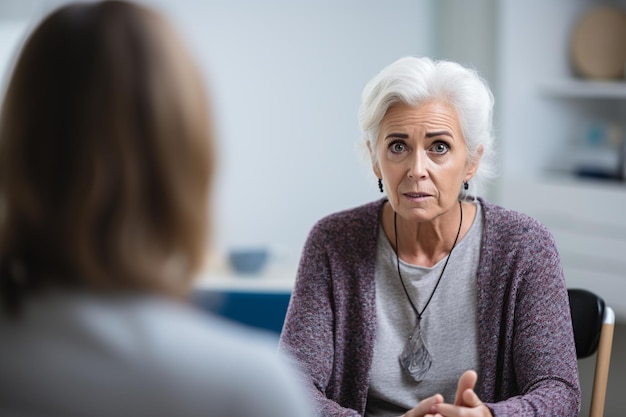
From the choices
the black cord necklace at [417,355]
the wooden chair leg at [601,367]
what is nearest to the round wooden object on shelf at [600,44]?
the wooden chair leg at [601,367]

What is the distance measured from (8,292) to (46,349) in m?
0.08

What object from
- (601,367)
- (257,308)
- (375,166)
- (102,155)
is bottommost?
(257,308)

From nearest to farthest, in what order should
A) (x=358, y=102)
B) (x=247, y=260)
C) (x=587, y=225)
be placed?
(x=247, y=260) < (x=587, y=225) < (x=358, y=102)

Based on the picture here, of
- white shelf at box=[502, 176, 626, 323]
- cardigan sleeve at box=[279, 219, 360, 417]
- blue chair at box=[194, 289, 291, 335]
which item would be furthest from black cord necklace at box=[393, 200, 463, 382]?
white shelf at box=[502, 176, 626, 323]

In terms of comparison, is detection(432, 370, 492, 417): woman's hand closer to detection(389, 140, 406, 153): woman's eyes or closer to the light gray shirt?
detection(389, 140, 406, 153): woman's eyes

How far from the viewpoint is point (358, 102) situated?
4113 millimetres

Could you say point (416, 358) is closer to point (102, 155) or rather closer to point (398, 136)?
point (398, 136)

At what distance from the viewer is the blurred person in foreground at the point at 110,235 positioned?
785 millimetres

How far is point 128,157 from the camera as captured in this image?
2.64ft

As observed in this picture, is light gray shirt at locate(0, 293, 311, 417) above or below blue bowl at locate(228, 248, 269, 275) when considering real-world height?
above

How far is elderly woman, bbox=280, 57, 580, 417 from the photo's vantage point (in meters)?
1.78

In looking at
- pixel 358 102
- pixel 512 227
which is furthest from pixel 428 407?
pixel 358 102

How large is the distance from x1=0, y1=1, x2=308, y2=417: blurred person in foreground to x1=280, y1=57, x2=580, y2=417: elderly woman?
0.95 metres

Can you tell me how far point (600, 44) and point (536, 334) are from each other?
2.12m
